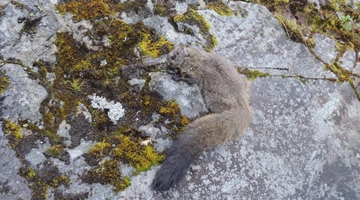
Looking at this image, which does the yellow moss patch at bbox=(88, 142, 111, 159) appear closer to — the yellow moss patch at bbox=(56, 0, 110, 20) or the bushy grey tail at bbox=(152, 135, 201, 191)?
the bushy grey tail at bbox=(152, 135, 201, 191)

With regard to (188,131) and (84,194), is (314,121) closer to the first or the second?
(188,131)

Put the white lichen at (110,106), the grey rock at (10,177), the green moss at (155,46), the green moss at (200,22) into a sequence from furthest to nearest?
the green moss at (200,22)
the green moss at (155,46)
the white lichen at (110,106)
the grey rock at (10,177)

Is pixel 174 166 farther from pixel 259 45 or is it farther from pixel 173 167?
pixel 259 45

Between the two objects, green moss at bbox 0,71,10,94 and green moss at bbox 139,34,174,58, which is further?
green moss at bbox 139,34,174,58

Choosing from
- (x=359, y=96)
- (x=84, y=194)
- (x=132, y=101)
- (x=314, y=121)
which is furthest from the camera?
(x=359, y=96)

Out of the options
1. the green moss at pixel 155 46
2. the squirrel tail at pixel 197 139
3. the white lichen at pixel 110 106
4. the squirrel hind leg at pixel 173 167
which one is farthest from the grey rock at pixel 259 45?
the squirrel hind leg at pixel 173 167

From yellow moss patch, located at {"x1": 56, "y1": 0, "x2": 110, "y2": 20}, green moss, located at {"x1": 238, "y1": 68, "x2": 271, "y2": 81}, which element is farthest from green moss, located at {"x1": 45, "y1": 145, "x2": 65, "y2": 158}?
green moss, located at {"x1": 238, "y1": 68, "x2": 271, "y2": 81}

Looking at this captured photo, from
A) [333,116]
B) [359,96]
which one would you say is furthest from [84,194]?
[359,96]

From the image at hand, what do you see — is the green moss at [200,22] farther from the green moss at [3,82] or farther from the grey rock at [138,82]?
the green moss at [3,82]
